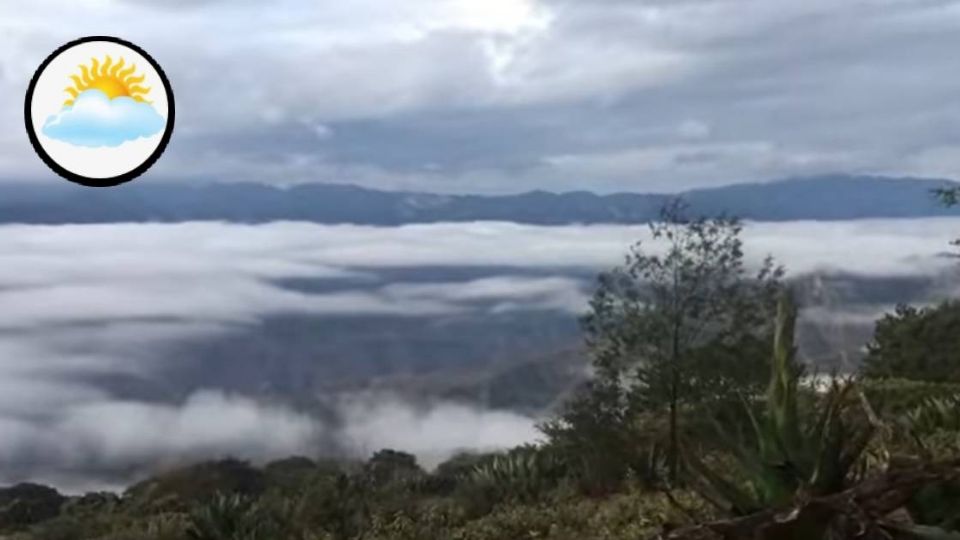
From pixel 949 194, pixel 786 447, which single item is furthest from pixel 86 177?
pixel 949 194

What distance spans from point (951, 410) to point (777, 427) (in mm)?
17473

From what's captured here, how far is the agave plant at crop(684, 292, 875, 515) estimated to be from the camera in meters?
3.23

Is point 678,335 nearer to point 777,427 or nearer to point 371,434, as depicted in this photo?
point 371,434

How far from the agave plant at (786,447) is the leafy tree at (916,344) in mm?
35923

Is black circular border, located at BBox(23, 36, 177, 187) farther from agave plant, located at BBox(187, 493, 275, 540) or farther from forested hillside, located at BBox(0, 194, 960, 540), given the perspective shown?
agave plant, located at BBox(187, 493, 275, 540)

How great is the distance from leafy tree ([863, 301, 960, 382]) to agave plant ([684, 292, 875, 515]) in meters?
35.9

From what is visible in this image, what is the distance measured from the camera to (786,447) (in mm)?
3467

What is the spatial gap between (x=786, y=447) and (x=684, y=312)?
20.4 m

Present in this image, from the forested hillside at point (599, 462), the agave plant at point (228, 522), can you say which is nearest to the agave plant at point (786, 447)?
the forested hillside at point (599, 462)

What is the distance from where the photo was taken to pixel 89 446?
3519 centimetres

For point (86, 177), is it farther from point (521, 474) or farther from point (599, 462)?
point (521, 474)

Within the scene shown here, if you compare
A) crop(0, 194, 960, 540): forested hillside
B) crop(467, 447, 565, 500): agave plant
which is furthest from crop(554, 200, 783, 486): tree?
crop(467, 447, 565, 500): agave plant

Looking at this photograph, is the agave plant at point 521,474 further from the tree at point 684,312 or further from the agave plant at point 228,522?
the agave plant at point 228,522

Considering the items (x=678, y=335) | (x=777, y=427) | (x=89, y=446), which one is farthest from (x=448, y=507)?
(x=777, y=427)
